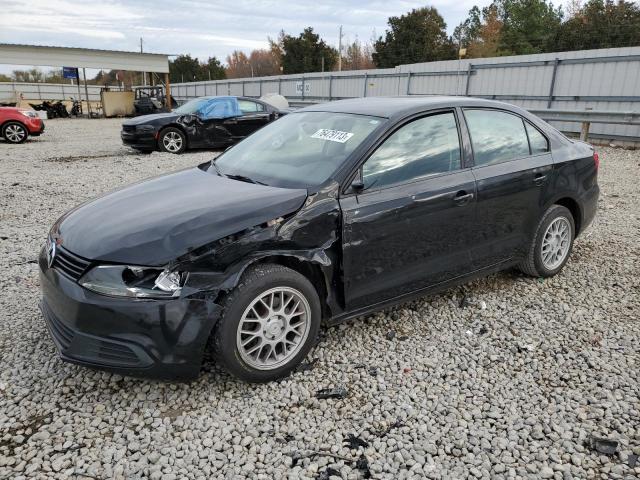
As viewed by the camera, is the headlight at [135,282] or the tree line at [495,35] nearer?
the headlight at [135,282]

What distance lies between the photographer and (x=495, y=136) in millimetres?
3912

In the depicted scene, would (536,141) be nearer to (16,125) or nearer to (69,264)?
(69,264)

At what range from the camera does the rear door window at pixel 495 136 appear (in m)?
3.76

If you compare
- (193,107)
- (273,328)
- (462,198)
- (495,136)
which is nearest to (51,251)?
(273,328)

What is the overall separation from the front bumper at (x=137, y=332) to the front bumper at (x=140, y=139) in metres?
10.0

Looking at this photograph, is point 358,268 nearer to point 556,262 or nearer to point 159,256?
point 159,256

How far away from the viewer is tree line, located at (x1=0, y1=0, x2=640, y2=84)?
3297 centimetres

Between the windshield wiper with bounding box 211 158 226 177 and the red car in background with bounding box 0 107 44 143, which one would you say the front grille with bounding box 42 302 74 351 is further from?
the red car in background with bounding box 0 107 44 143

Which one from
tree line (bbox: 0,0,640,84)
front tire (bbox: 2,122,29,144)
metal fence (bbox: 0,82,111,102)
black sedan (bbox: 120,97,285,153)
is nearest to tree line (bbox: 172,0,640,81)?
tree line (bbox: 0,0,640,84)

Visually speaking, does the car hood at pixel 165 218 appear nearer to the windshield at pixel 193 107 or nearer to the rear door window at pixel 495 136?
the rear door window at pixel 495 136

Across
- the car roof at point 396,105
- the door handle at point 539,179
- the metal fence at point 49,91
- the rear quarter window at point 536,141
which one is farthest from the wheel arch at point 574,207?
the metal fence at point 49,91

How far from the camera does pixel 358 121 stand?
3.50 m

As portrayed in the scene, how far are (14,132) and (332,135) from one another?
1428 centimetres

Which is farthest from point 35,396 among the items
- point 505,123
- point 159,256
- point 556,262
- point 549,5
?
point 549,5
